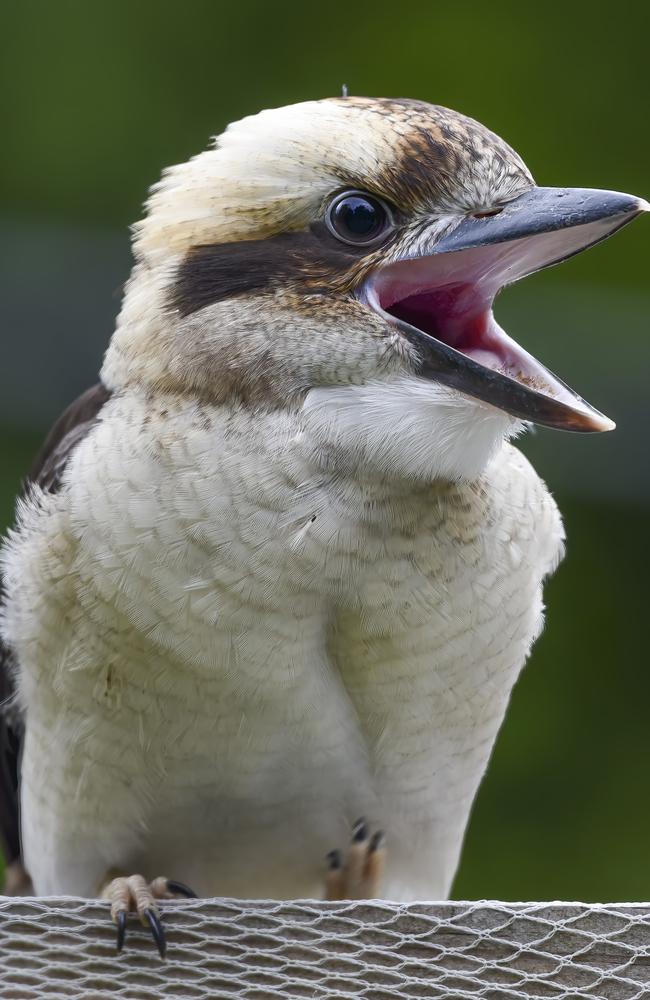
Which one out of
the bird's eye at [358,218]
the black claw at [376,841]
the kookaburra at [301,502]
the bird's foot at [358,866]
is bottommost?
the bird's foot at [358,866]

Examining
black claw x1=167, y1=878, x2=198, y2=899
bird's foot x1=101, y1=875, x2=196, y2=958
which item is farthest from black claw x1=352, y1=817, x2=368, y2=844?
bird's foot x1=101, y1=875, x2=196, y2=958

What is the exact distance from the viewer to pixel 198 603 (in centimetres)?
232

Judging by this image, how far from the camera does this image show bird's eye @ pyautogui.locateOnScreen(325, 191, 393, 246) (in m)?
2.38

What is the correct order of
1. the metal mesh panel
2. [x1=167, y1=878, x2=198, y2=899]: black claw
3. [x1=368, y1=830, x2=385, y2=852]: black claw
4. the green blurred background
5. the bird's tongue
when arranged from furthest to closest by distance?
the green blurred background
[x1=368, y1=830, x2=385, y2=852]: black claw
[x1=167, y1=878, x2=198, y2=899]: black claw
the bird's tongue
the metal mesh panel

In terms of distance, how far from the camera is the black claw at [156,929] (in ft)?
6.37

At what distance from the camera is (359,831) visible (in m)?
2.67

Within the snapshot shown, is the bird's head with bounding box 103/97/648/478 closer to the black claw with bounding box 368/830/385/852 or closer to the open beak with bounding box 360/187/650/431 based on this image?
the open beak with bounding box 360/187/650/431

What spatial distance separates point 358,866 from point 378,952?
81 cm

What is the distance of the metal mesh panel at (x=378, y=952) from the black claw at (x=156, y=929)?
32 mm

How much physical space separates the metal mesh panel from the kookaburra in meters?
0.26

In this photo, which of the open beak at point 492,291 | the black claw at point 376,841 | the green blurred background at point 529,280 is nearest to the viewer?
the open beak at point 492,291

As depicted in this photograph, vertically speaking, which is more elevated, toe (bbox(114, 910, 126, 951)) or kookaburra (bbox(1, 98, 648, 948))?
kookaburra (bbox(1, 98, 648, 948))

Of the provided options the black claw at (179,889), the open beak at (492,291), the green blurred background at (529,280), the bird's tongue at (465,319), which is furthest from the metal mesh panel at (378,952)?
the green blurred background at (529,280)

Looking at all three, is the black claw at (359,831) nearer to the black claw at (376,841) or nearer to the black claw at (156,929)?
the black claw at (376,841)
